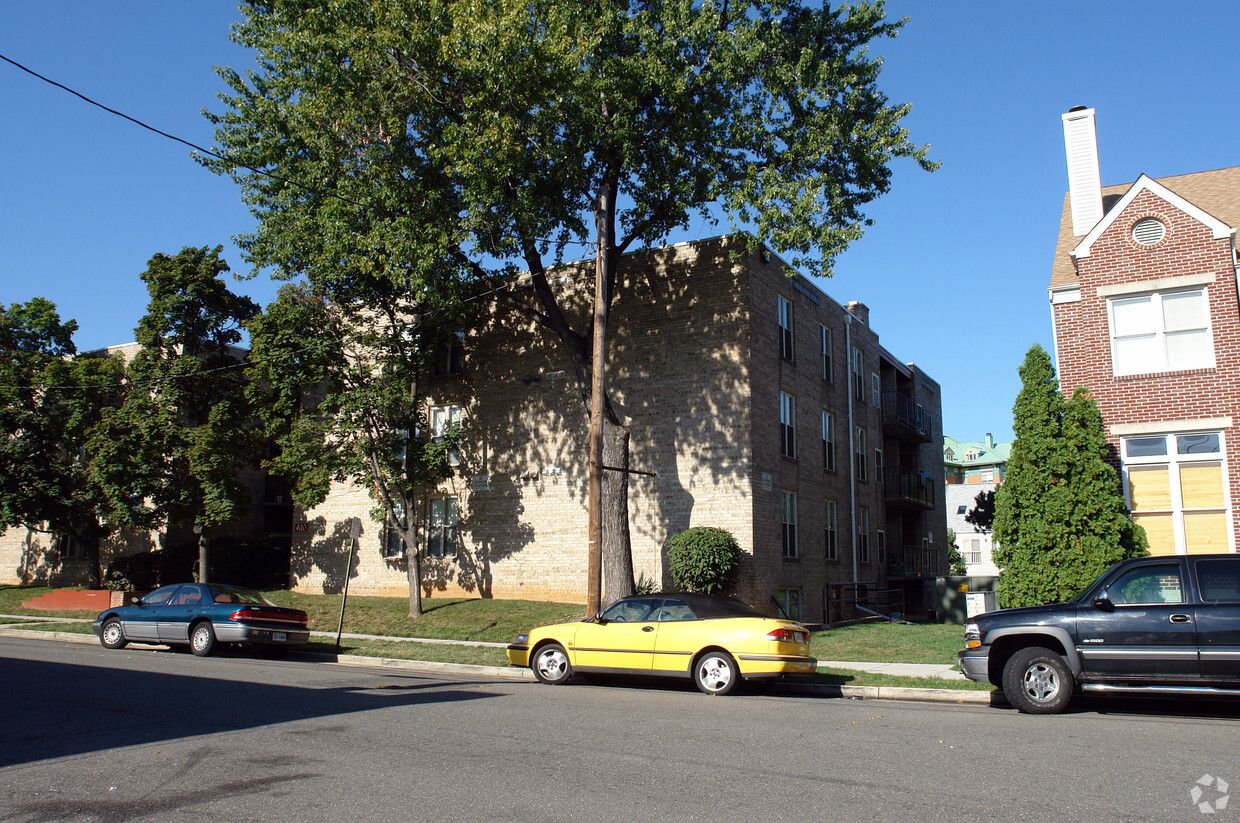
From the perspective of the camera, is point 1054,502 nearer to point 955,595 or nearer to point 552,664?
point 552,664

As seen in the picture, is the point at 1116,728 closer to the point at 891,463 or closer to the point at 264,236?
the point at 264,236

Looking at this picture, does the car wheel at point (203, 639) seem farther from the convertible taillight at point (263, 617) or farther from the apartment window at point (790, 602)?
the apartment window at point (790, 602)

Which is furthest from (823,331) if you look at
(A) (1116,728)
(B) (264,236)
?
(A) (1116,728)

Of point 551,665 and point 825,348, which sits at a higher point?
point 825,348

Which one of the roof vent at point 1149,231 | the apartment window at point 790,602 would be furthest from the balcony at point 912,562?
the roof vent at point 1149,231

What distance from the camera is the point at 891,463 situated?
3669cm

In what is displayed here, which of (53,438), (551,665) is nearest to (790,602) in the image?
(551,665)

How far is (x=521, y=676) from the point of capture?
15.1 m

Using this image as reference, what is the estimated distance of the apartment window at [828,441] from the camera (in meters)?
27.8

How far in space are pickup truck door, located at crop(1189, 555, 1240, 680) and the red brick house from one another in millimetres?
7410

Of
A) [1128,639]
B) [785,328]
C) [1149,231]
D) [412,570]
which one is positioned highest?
[785,328]

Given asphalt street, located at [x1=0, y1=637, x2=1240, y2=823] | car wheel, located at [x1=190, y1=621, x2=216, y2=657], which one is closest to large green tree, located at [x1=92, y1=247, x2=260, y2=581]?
car wheel, located at [x1=190, y1=621, x2=216, y2=657]

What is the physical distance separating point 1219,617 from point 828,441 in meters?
18.4

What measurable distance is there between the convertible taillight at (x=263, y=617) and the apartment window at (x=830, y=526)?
15750 millimetres
